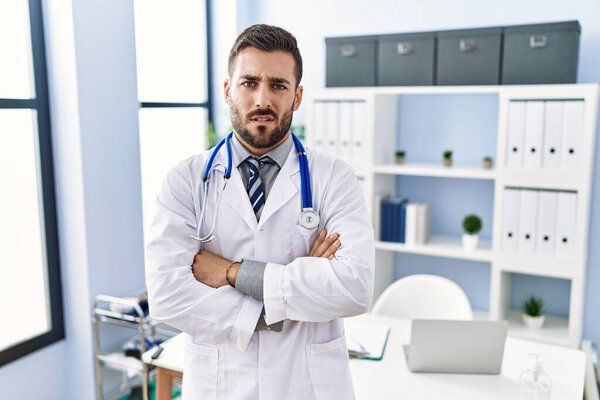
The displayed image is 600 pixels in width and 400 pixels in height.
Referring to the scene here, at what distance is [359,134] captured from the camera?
315 cm

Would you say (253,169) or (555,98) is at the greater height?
(555,98)

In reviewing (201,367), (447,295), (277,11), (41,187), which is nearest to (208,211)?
(201,367)

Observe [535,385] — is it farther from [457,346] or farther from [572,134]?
[572,134]

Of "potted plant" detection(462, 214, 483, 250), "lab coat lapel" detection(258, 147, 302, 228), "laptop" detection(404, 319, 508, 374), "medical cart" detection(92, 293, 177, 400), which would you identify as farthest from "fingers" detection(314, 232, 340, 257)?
"potted plant" detection(462, 214, 483, 250)

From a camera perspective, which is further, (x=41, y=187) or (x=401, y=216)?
(x=401, y=216)

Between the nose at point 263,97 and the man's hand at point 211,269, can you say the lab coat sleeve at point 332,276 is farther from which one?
the nose at point 263,97

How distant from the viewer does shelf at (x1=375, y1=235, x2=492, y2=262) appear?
2967mm

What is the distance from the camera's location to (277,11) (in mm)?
3676

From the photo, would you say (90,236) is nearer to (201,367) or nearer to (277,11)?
(201,367)

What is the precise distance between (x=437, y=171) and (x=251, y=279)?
6.11ft

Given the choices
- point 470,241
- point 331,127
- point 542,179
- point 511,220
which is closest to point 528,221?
point 511,220

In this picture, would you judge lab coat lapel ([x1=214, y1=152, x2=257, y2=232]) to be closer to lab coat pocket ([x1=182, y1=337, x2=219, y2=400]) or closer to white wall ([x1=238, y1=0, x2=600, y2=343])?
lab coat pocket ([x1=182, y1=337, x2=219, y2=400])

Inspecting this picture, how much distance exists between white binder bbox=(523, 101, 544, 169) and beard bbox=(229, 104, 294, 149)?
5.59 ft

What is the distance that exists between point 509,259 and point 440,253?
36 centimetres
